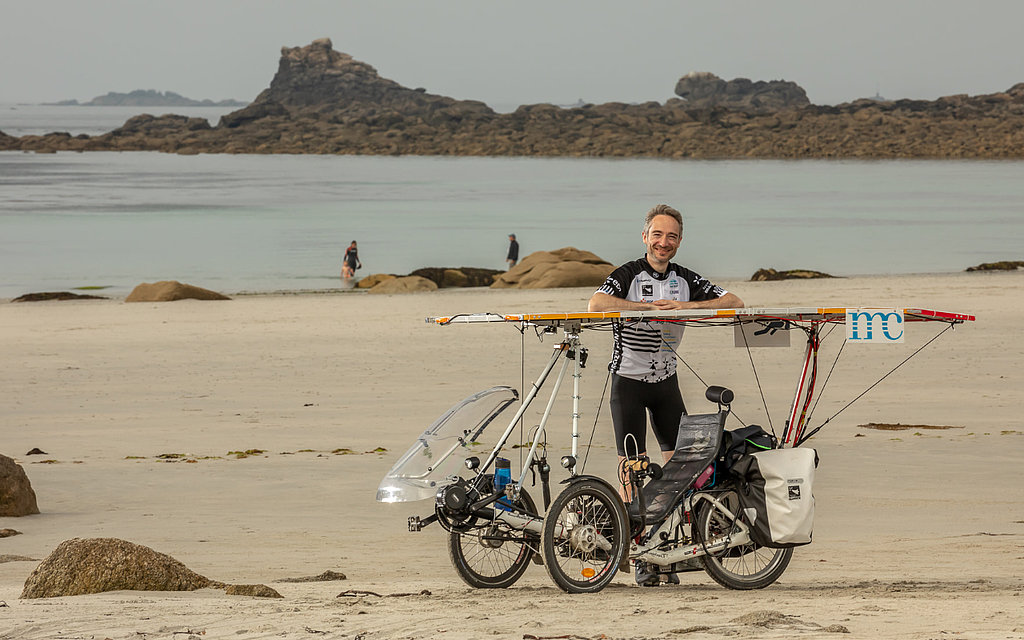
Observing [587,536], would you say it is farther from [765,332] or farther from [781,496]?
[765,332]

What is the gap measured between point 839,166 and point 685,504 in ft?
316

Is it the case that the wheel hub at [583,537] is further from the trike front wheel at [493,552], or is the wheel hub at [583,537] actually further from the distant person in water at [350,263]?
the distant person in water at [350,263]

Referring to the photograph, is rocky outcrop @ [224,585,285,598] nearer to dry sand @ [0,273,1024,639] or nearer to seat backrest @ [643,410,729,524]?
dry sand @ [0,273,1024,639]

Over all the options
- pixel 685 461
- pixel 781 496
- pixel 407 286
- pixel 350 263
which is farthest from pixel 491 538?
pixel 350 263

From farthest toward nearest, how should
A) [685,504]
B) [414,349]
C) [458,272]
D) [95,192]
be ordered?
[95,192] → [458,272] → [414,349] → [685,504]

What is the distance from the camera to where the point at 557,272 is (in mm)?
26516

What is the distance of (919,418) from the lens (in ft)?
38.8

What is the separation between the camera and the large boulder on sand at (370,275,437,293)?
86.9 ft

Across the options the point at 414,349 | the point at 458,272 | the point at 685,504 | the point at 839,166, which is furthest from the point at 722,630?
the point at 839,166

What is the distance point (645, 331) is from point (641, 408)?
0.38 meters

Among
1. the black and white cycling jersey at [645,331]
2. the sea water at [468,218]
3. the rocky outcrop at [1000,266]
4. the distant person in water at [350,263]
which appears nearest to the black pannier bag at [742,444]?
the black and white cycling jersey at [645,331]

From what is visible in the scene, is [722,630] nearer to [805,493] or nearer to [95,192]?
[805,493]

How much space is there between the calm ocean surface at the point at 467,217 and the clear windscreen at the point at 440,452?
26.1m

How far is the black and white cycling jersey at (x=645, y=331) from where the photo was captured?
221 inches
